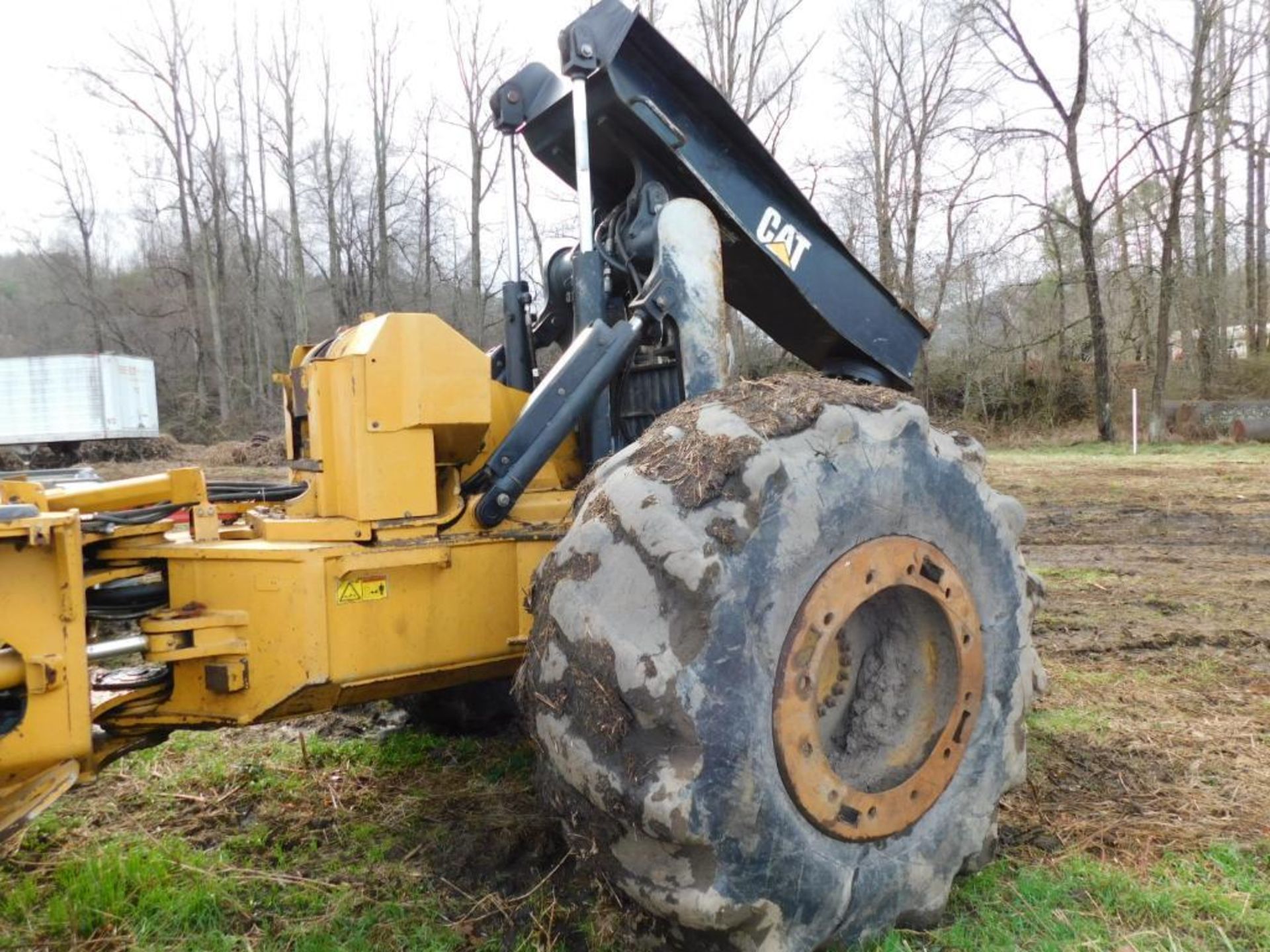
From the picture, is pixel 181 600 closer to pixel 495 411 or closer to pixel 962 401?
pixel 495 411

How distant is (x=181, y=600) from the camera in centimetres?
254

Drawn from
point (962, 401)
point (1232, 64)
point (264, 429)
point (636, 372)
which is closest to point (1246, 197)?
point (1232, 64)

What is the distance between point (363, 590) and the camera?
251 cm

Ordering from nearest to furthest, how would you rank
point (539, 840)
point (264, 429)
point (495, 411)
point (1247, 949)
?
point (1247, 949) < point (539, 840) < point (495, 411) < point (264, 429)

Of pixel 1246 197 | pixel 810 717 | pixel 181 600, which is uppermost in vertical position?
pixel 1246 197

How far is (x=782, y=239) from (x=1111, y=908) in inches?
92.1

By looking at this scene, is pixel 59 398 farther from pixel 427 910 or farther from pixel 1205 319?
pixel 1205 319

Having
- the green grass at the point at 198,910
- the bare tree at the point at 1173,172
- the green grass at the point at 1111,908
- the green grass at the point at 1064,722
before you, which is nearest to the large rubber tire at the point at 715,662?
the green grass at the point at 1111,908

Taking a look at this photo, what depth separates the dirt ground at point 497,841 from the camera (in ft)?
8.16

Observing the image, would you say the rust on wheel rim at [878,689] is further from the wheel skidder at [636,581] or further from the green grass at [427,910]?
the green grass at [427,910]

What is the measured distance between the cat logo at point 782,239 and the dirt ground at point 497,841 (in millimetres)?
2035

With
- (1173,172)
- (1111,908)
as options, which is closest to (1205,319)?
(1173,172)

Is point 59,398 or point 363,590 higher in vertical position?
point 59,398

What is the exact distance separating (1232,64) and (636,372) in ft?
86.8
